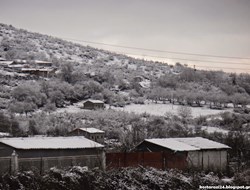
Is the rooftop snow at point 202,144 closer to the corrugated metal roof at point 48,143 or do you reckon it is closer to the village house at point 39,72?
the corrugated metal roof at point 48,143

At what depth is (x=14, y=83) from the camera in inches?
3851

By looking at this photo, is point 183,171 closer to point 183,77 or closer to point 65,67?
point 65,67

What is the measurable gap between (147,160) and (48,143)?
20.5 feet

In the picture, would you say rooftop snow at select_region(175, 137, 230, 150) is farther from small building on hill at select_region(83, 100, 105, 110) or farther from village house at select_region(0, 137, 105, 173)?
small building on hill at select_region(83, 100, 105, 110)

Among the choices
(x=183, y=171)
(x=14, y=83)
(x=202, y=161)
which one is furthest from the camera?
(x=14, y=83)

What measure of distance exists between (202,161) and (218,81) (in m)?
103

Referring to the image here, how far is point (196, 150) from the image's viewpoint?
35.5 meters

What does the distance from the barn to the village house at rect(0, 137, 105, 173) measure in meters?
5.69

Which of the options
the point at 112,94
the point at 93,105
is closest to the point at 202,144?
the point at 93,105

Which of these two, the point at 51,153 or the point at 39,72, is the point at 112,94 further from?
the point at 51,153

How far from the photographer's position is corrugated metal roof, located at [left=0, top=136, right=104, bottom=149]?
3038cm

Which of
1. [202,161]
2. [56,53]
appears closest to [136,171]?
[202,161]

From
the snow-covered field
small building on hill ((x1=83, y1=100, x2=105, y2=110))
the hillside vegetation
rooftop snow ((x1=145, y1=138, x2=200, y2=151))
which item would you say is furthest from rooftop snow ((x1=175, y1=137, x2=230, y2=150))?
small building on hill ((x1=83, y1=100, x2=105, y2=110))

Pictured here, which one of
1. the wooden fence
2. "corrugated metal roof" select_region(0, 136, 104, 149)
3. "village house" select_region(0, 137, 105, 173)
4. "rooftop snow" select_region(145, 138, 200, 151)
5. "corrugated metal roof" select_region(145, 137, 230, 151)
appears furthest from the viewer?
"corrugated metal roof" select_region(145, 137, 230, 151)
